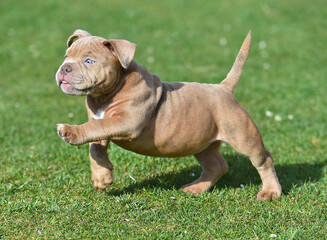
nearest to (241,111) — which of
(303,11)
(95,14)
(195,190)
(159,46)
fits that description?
(195,190)

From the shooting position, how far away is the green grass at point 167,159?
4.27 metres

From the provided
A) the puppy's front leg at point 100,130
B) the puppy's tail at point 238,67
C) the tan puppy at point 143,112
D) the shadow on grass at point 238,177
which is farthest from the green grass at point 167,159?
the puppy's tail at point 238,67

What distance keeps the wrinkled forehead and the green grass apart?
1.39 metres

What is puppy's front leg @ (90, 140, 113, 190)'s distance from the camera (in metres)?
4.56

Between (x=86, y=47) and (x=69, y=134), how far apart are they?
0.74 metres

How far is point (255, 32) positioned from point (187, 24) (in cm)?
181

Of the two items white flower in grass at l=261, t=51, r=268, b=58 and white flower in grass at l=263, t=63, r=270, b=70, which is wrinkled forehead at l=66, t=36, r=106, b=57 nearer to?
white flower in grass at l=263, t=63, r=270, b=70

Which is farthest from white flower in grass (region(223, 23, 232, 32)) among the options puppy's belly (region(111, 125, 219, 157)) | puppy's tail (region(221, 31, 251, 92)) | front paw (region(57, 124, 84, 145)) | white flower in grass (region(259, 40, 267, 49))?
front paw (region(57, 124, 84, 145))

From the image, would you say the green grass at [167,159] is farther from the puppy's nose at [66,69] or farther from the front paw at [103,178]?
the puppy's nose at [66,69]

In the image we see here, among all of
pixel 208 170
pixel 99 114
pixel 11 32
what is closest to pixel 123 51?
pixel 99 114

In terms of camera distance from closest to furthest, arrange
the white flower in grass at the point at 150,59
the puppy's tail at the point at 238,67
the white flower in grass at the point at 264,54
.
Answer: the puppy's tail at the point at 238,67 → the white flower in grass at the point at 150,59 → the white flower in grass at the point at 264,54

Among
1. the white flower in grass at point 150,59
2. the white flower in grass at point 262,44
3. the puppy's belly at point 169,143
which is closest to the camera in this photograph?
the puppy's belly at point 169,143

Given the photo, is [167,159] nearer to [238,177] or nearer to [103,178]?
[238,177]

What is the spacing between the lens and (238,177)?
5512 millimetres
